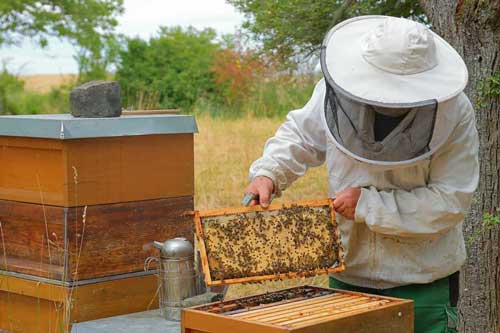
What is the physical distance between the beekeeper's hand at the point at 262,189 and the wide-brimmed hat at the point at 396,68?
0.42 metres

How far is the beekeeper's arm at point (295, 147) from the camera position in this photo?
284 centimetres

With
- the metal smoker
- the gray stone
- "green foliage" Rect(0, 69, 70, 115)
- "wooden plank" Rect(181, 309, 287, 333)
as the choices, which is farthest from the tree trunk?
"green foliage" Rect(0, 69, 70, 115)

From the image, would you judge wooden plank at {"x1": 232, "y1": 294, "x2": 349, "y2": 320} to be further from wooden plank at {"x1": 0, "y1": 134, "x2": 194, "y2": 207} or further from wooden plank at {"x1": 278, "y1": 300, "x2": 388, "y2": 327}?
wooden plank at {"x1": 0, "y1": 134, "x2": 194, "y2": 207}

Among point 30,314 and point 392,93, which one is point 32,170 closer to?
point 30,314

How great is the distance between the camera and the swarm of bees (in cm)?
255

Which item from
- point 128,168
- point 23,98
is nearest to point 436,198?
point 128,168

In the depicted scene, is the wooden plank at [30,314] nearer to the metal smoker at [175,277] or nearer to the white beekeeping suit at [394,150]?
the metal smoker at [175,277]

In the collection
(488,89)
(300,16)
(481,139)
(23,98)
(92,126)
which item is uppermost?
(300,16)

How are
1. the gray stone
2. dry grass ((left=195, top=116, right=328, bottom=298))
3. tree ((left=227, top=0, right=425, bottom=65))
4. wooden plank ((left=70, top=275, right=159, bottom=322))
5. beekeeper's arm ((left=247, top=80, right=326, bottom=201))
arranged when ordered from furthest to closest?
1. dry grass ((left=195, top=116, right=328, bottom=298))
2. tree ((left=227, top=0, right=425, bottom=65))
3. the gray stone
4. wooden plank ((left=70, top=275, right=159, bottom=322))
5. beekeeper's arm ((left=247, top=80, right=326, bottom=201))

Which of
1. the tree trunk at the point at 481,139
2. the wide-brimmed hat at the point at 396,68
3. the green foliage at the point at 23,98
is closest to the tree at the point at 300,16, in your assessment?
the tree trunk at the point at 481,139

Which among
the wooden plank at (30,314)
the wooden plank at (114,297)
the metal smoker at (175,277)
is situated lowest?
the wooden plank at (30,314)

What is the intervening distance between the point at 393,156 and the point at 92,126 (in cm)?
130

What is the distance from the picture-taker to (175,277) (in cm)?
321

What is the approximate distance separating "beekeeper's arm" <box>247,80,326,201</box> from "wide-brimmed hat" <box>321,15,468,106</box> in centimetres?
28
